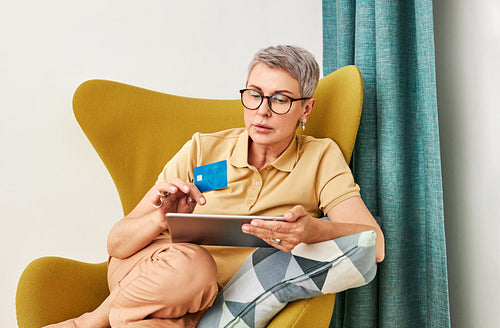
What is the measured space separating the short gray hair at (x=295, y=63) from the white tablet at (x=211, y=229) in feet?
1.70

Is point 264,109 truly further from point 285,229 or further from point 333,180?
point 285,229

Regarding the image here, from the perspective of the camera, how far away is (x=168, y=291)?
1.00m

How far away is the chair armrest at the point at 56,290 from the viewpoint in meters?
1.21

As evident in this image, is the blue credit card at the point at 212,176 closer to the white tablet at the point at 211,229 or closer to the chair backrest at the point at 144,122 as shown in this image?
the white tablet at the point at 211,229

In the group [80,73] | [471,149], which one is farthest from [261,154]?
[80,73]

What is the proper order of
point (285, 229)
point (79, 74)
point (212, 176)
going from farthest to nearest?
point (79, 74) < point (212, 176) < point (285, 229)

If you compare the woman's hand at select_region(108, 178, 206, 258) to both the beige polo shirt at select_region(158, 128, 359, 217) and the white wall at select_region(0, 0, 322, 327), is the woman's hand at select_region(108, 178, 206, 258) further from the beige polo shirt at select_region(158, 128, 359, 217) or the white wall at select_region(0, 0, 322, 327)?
the white wall at select_region(0, 0, 322, 327)

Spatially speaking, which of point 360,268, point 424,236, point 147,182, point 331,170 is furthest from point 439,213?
point 147,182

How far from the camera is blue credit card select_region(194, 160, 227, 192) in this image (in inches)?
46.0

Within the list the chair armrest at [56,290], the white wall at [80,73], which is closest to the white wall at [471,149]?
the white wall at [80,73]

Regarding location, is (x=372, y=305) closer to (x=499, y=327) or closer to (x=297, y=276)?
(x=499, y=327)

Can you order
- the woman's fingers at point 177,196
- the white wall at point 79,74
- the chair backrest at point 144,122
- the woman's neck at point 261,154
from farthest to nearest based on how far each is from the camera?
the white wall at point 79,74, the chair backrest at point 144,122, the woman's neck at point 261,154, the woman's fingers at point 177,196

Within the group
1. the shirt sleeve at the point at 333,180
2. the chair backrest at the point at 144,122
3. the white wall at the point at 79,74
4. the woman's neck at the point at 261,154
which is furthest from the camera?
the white wall at the point at 79,74

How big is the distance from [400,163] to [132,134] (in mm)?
946
